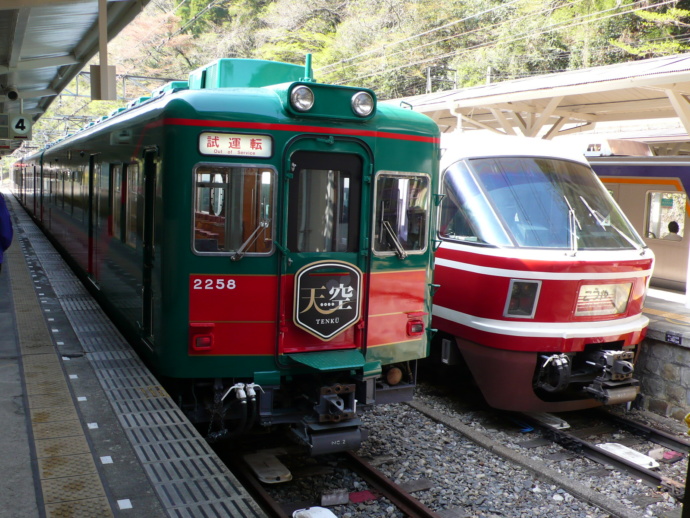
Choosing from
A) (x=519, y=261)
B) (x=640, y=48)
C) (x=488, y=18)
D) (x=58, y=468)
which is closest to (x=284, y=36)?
(x=488, y=18)

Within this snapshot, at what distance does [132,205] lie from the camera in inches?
254

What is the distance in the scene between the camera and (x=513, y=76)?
3158 cm

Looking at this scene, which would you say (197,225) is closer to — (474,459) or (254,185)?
(254,185)

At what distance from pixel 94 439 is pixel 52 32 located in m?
8.81

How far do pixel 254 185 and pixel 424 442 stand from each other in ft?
9.79

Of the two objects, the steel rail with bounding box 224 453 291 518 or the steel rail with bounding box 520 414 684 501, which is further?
the steel rail with bounding box 520 414 684 501

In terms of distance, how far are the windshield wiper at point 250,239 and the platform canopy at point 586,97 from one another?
617cm

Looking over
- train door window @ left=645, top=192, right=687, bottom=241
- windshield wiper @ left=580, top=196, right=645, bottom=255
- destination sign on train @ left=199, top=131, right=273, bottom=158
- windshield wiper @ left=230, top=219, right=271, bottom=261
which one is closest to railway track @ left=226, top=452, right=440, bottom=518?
windshield wiper @ left=230, top=219, right=271, bottom=261

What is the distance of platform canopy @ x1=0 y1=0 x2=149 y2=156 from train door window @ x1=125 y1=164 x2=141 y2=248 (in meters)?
2.55

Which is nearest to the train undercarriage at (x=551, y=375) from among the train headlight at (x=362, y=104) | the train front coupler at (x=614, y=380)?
the train front coupler at (x=614, y=380)

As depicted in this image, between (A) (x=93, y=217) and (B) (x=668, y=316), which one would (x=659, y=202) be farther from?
(A) (x=93, y=217)

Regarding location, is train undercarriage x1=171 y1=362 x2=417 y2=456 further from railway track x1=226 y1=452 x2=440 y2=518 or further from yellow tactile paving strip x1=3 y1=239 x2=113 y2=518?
yellow tactile paving strip x1=3 y1=239 x2=113 y2=518

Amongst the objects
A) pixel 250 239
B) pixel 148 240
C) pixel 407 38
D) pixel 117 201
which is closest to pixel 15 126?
pixel 117 201

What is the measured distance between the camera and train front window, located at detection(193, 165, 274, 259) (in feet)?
17.0
